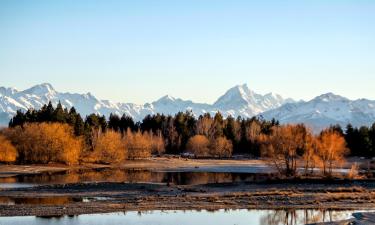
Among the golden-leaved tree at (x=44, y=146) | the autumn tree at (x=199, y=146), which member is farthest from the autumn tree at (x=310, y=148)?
the autumn tree at (x=199, y=146)

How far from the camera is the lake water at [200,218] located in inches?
1843

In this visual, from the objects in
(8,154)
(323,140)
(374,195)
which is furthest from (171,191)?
(8,154)

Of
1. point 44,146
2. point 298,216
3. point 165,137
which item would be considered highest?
point 165,137

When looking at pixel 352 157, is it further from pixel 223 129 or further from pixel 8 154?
pixel 8 154

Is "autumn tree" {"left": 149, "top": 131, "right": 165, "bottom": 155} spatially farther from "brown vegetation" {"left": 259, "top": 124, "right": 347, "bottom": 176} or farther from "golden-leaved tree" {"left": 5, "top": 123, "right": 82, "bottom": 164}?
"brown vegetation" {"left": 259, "top": 124, "right": 347, "bottom": 176}

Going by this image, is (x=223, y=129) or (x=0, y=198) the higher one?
(x=223, y=129)

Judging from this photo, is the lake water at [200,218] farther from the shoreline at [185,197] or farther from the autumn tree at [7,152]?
the autumn tree at [7,152]

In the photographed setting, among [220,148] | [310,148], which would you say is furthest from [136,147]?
[310,148]

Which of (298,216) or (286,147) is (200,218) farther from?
(286,147)

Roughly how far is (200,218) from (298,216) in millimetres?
8929

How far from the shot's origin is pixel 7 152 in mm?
117375

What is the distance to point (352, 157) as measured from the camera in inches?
6186

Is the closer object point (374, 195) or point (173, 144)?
point (374, 195)

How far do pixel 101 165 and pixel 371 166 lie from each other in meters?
59.5
